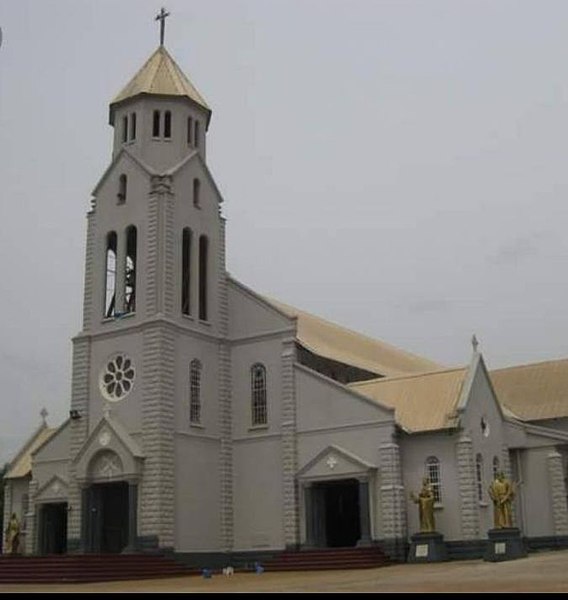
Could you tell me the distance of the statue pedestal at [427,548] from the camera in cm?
3984

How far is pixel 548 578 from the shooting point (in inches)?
1002

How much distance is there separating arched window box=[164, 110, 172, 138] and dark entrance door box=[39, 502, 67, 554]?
1909cm

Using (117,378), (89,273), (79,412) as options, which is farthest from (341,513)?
(89,273)

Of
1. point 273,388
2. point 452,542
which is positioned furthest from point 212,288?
point 452,542

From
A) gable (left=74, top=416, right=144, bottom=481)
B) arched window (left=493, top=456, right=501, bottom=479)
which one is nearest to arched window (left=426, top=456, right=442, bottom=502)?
arched window (left=493, top=456, right=501, bottom=479)

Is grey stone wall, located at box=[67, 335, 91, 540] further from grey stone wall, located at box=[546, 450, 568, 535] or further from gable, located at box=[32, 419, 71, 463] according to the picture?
grey stone wall, located at box=[546, 450, 568, 535]

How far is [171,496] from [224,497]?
3.90 meters

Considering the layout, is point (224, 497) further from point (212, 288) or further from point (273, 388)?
point (212, 288)

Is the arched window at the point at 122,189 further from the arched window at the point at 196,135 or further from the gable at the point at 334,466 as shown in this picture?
the gable at the point at 334,466

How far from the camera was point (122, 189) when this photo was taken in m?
48.0

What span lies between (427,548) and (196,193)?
20583 mm

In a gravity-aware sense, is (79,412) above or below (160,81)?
below

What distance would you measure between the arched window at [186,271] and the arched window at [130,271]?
2317mm

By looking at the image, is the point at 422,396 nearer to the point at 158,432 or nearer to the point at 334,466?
the point at 334,466
